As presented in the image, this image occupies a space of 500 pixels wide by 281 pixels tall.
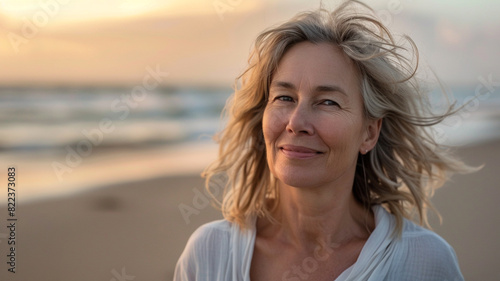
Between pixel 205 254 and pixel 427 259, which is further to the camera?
pixel 205 254

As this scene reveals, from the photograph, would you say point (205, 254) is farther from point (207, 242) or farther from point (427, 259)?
point (427, 259)

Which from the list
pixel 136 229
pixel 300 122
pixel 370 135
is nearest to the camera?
pixel 300 122

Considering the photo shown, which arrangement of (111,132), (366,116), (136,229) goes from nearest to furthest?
(366,116)
(136,229)
(111,132)

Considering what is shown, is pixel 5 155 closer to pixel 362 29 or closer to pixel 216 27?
pixel 216 27

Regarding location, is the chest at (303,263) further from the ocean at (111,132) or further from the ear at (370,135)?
the ocean at (111,132)

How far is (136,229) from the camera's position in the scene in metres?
7.03

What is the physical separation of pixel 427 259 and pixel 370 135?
2.48 ft

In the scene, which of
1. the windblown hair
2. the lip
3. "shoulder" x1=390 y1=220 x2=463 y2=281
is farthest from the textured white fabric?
the lip

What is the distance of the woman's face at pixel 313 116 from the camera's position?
3.27m

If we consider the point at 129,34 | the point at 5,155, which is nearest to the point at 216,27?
the point at 129,34

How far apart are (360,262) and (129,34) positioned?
588 inches

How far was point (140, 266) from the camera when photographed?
6188 mm

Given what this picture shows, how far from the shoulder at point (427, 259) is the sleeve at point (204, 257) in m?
1.00

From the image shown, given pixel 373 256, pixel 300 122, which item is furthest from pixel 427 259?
pixel 300 122
